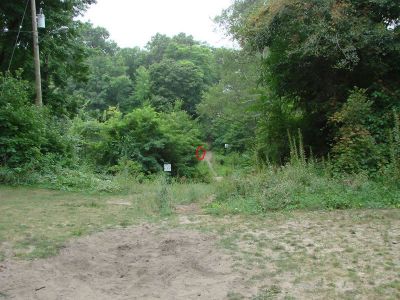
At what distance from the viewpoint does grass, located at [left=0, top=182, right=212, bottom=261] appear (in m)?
6.16

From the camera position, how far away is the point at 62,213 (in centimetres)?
853

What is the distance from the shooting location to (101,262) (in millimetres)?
5559

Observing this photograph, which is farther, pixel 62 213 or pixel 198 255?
pixel 62 213

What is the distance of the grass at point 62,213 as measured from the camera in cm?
616

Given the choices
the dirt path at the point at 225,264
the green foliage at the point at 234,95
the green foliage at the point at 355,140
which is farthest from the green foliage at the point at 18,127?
the green foliage at the point at 234,95

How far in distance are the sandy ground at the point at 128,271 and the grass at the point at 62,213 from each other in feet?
1.57

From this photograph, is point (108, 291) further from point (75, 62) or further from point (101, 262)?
point (75, 62)

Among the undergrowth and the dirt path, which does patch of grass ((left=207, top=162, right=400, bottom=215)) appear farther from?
the dirt path

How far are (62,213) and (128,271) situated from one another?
3.74 m

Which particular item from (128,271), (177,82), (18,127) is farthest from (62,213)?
(177,82)

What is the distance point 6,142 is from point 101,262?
328 inches

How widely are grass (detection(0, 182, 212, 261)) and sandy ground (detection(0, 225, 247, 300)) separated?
1.57ft

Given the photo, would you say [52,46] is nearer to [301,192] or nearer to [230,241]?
[301,192]

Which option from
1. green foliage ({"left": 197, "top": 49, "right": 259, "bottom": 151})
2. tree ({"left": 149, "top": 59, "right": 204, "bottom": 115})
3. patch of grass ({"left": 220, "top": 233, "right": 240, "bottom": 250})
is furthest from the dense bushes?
tree ({"left": 149, "top": 59, "right": 204, "bottom": 115})
